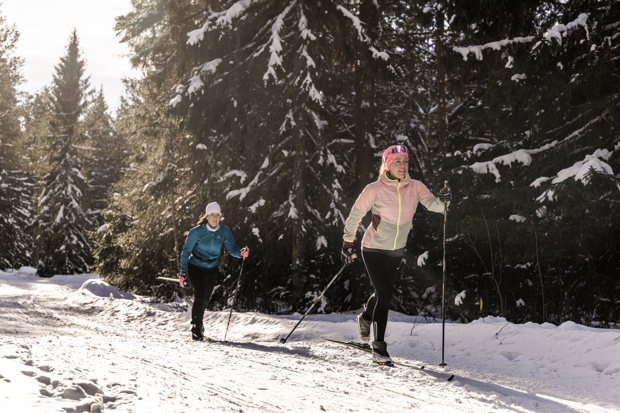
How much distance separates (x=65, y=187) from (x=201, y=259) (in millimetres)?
28738

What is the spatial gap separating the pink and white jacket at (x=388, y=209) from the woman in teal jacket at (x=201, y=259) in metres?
3.24

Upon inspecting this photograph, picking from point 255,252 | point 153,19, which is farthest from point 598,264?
point 153,19

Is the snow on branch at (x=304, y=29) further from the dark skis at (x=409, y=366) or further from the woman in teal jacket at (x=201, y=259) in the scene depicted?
the dark skis at (x=409, y=366)

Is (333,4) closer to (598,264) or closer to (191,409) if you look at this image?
(598,264)

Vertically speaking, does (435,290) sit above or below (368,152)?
below

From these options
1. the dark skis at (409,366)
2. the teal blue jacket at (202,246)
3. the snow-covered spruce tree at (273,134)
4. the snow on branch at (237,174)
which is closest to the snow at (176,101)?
the snow-covered spruce tree at (273,134)

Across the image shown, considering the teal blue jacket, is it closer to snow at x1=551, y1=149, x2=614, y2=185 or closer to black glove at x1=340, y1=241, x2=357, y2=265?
black glove at x1=340, y1=241, x2=357, y2=265

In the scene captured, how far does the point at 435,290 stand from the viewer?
12484 millimetres

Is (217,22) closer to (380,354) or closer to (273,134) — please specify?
(273,134)

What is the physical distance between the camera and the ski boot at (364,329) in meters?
5.95

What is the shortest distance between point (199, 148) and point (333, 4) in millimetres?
4614

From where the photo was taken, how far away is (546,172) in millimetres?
9297

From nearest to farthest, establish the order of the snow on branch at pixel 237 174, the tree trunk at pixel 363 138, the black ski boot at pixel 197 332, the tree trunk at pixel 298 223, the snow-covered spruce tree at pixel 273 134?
the black ski boot at pixel 197 332 → the snow-covered spruce tree at pixel 273 134 → the tree trunk at pixel 298 223 → the snow on branch at pixel 237 174 → the tree trunk at pixel 363 138

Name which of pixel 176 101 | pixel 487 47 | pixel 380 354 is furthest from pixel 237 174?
pixel 380 354
